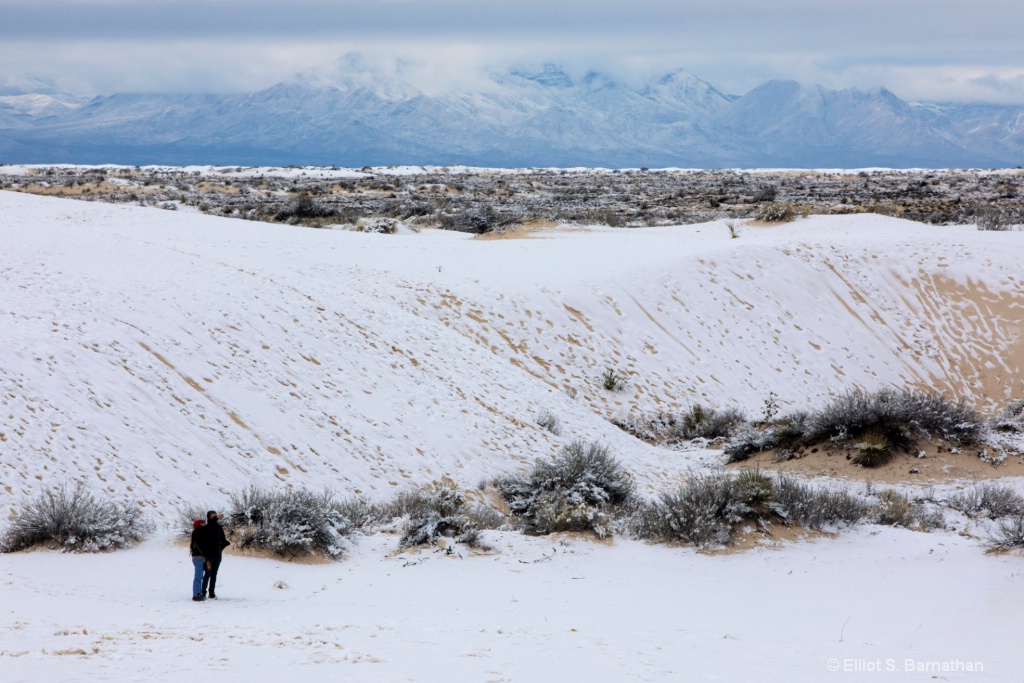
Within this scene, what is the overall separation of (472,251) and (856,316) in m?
11.3

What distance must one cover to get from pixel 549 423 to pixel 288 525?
689 centimetres

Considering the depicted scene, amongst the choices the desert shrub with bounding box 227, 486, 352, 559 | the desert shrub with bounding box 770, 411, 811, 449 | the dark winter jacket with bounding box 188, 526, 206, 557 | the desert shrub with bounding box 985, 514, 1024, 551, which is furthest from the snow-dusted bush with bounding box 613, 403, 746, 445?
A: the dark winter jacket with bounding box 188, 526, 206, 557

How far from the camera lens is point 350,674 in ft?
23.6

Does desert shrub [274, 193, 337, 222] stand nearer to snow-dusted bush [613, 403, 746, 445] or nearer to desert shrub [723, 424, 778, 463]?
snow-dusted bush [613, 403, 746, 445]

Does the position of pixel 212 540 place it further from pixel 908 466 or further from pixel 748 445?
pixel 908 466

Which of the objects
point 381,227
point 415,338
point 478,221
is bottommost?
point 415,338

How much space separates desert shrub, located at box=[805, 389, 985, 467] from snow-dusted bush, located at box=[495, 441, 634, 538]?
16.3ft

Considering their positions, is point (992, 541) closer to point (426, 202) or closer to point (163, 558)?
point (163, 558)

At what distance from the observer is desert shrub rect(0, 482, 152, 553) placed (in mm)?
10711

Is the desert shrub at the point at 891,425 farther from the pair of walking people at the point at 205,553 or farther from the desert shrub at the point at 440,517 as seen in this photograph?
the pair of walking people at the point at 205,553

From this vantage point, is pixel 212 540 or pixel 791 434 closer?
pixel 212 540

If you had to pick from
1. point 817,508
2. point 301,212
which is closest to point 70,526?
point 817,508

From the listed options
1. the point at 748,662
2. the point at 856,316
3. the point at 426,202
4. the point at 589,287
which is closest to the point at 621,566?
the point at 748,662

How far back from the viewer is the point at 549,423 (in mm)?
17297
